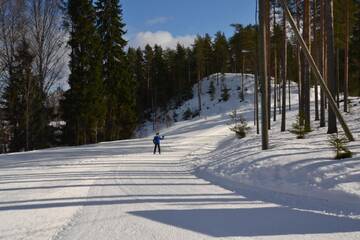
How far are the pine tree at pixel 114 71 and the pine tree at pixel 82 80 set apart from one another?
4.10 meters

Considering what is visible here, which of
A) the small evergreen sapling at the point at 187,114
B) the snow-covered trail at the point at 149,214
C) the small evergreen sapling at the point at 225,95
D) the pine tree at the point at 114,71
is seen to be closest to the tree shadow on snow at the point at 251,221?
the snow-covered trail at the point at 149,214

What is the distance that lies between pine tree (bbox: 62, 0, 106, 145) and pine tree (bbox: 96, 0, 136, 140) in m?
4.10

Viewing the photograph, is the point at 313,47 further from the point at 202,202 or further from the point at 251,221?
the point at 251,221

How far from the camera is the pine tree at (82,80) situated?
114 feet

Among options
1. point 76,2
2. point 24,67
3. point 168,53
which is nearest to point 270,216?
point 24,67

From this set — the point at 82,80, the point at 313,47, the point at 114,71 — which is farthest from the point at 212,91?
the point at 82,80

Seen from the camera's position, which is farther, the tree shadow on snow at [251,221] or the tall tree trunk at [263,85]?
the tall tree trunk at [263,85]

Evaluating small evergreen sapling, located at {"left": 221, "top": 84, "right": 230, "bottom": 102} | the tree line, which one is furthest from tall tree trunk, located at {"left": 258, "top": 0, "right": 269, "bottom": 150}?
small evergreen sapling, located at {"left": 221, "top": 84, "right": 230, "bottom": 102}

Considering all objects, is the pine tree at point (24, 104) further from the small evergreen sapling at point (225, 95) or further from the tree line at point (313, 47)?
the small evergreen sapling at point (225, 95)

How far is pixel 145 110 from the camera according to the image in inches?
3036

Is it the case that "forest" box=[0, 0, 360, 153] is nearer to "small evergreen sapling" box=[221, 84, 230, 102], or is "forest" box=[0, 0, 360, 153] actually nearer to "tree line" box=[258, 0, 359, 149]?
"tree line" box=[258, 0, 359, 149]

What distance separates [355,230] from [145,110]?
7212 centimetres

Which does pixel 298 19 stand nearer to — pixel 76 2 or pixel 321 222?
pixel 76 2

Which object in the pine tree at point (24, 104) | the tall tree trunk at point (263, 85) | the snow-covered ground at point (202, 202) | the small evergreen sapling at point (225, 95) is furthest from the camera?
the small evergreen sapling at point (225, 95)
